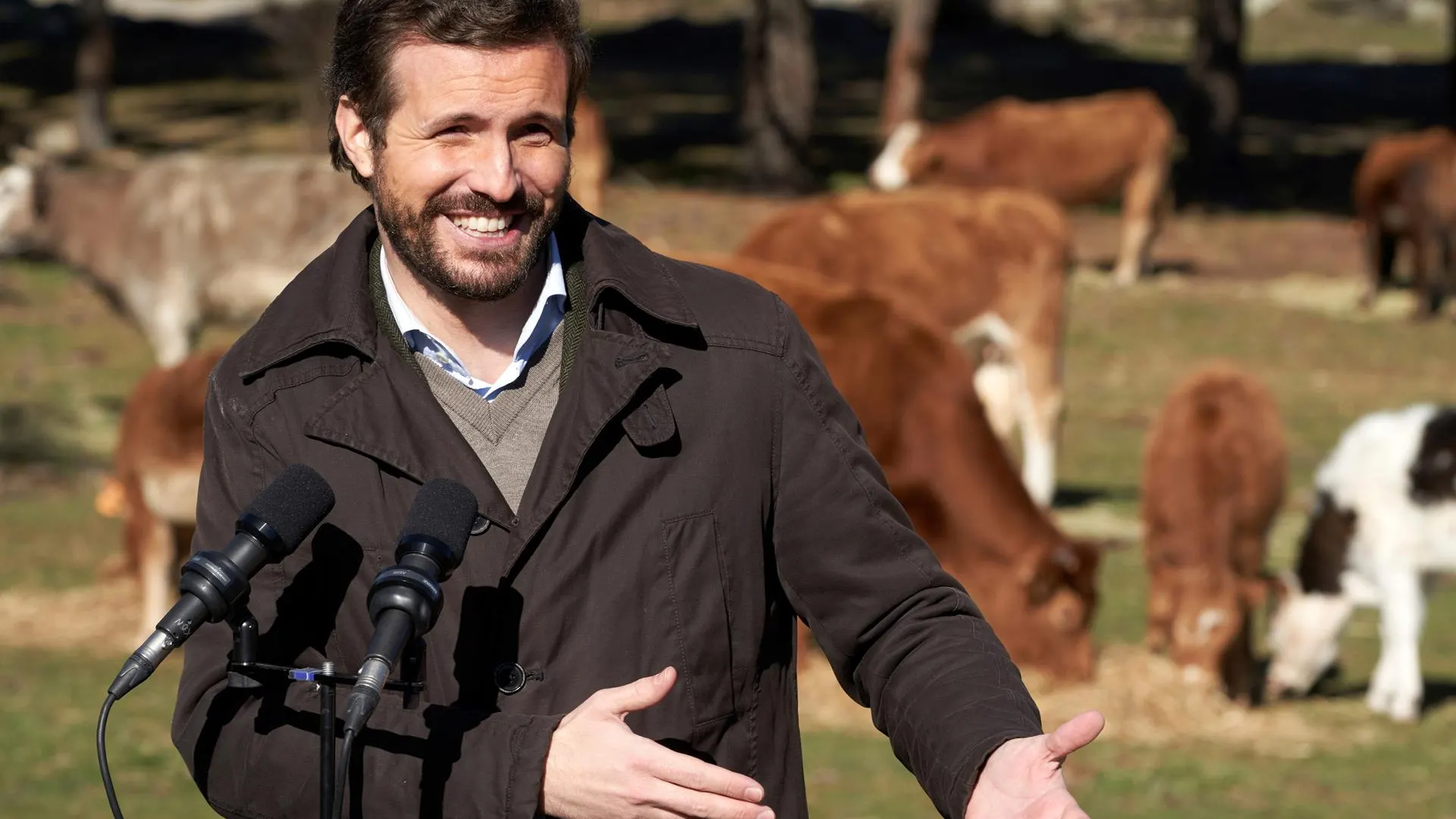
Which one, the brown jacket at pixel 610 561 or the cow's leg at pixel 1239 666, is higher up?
the brown jacket at pixel 610 561

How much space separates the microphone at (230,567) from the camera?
2.41 m

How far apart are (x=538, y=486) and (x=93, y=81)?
1051 inches

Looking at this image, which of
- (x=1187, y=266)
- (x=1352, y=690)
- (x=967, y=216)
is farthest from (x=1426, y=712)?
(x=1187, y=266)

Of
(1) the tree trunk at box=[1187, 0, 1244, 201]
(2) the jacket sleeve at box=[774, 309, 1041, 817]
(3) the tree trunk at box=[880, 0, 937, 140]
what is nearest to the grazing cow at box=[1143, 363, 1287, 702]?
(2) the jacket sleeve at box=[774, 309, 1041, 817]

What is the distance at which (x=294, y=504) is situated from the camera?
8.36ft

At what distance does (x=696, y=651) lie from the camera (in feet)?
9.44

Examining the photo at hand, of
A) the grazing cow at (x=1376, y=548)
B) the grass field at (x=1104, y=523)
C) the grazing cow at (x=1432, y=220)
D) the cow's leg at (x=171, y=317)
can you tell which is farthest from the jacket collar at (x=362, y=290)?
the grazing cow at (x=1432, y=220)

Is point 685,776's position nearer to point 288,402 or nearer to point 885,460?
point 288,402

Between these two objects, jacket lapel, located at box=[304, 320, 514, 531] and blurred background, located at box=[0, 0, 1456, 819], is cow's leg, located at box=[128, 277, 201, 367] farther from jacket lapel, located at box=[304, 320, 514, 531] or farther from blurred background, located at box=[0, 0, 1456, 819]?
jacket lapel, located at box=[304, 320, 514, 531]

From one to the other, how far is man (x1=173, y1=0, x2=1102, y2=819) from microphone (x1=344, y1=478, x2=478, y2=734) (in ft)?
0.91

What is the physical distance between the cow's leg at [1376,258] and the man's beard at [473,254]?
20.7 m

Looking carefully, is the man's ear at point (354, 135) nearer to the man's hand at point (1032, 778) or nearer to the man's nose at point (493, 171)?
the man's nose at point (493, 171)

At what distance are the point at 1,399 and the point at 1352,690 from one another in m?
11.0

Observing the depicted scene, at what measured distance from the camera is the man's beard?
2908 mm
